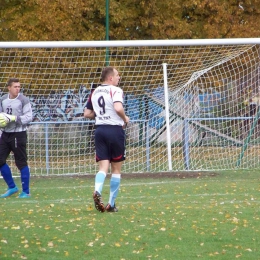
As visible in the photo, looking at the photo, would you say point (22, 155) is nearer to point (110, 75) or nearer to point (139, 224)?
point (110, 75)

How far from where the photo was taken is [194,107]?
1850 cm

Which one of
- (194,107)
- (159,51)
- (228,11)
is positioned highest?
(228,11)

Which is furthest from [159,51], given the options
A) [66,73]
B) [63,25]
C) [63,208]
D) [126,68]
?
[63,208]

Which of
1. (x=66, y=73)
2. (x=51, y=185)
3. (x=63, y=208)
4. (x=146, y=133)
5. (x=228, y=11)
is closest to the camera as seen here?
(x=63, y=208)

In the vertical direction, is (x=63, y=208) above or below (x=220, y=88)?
below

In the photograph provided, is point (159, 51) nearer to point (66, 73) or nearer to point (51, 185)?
point (66, 73)

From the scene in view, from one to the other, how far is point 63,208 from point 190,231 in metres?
2.76

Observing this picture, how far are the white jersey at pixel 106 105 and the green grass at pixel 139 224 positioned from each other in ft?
3.69

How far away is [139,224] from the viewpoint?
31.0 ft

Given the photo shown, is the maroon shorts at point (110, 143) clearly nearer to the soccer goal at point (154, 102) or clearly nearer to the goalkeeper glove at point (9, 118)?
the goalkeeper glove at point (9, 118)

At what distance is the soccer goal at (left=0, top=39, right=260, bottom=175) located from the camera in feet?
56.4

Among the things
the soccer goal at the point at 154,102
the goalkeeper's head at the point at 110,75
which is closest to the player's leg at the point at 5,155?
the goalkeeper's head at the point at 110,75

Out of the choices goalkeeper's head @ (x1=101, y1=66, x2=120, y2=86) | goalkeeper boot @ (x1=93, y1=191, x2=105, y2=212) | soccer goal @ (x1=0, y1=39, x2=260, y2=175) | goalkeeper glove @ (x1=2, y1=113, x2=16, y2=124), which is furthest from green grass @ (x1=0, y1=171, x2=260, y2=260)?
soccer goal @ (x1=0, y1=39, x2=260, y2=175)

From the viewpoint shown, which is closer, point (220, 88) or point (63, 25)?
point (220, 88)
